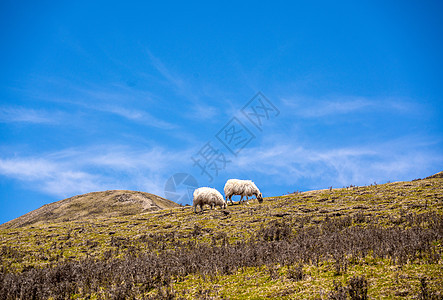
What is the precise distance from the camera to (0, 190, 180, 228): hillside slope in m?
69.2

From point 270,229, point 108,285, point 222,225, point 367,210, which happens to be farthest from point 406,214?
point 108,285

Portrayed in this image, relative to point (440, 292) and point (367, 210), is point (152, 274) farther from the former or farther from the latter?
point (367, 210)

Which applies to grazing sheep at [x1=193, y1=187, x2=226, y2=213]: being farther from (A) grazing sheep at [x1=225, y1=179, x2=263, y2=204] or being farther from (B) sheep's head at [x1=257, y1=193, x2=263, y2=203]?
(B) sheep's head at [x1=257, y1=193, x2=263, y2=203]

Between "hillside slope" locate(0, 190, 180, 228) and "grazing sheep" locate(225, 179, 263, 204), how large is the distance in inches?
1497

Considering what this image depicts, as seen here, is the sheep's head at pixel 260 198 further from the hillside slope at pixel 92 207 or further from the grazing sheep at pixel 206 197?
the hillside slope at pixel 92 207

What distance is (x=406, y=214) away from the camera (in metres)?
17.3

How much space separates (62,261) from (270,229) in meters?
12.2

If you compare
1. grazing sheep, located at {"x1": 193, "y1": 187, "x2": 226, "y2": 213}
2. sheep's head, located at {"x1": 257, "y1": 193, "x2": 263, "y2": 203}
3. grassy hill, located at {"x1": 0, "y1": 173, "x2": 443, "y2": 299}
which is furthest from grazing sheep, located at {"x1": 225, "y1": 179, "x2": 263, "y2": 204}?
grassy hill, located at {"x1": 0, "y1": 173, "x2": 443, "y2": 299}

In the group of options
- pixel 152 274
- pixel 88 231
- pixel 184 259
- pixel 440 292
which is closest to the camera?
pixel 440 292

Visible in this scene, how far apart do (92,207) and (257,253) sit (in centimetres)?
7008

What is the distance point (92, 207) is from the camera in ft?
243

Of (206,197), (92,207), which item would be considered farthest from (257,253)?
(92,207)

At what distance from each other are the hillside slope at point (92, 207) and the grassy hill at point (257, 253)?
44108 millimetres

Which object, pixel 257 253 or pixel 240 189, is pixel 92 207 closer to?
pixel 240 189
